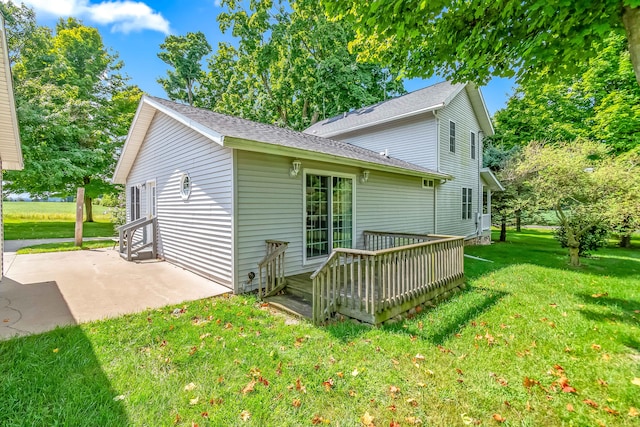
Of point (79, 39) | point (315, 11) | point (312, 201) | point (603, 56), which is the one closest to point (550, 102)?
point (603, 56)

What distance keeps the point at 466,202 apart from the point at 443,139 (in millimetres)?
3646

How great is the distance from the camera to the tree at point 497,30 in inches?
119

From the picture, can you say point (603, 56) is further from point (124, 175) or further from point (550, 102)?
point (124, 175)

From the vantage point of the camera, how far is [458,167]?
12539 millimetres

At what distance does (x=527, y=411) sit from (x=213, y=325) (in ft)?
11.9

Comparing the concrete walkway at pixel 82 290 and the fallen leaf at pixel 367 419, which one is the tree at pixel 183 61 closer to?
the concrete walkway at pixel 82 290

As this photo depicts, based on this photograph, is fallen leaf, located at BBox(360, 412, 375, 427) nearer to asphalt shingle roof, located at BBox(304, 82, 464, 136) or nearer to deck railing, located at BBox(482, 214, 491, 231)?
asphalt shingle roof, located at BBox(304, 82, 464, 136)

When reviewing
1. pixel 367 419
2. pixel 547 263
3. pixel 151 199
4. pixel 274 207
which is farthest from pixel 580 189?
pixel 151 199

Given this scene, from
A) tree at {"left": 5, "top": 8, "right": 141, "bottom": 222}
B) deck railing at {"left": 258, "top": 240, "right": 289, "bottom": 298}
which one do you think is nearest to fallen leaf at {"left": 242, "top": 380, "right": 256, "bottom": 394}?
deck railing at {"left": 258, "top": 240, "right": 289, "bottom": 298}

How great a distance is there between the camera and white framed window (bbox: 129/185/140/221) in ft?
34.8

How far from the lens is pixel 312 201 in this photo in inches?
263

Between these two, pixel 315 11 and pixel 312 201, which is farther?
pixel 315 11

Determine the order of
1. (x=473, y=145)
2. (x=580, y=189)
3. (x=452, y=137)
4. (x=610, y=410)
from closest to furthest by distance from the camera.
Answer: (x=610, y=410)
(x=580, y=189)
(x=452, y=137)
(x=473, y=145)

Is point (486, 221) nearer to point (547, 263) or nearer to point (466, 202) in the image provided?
point (466, 202)
